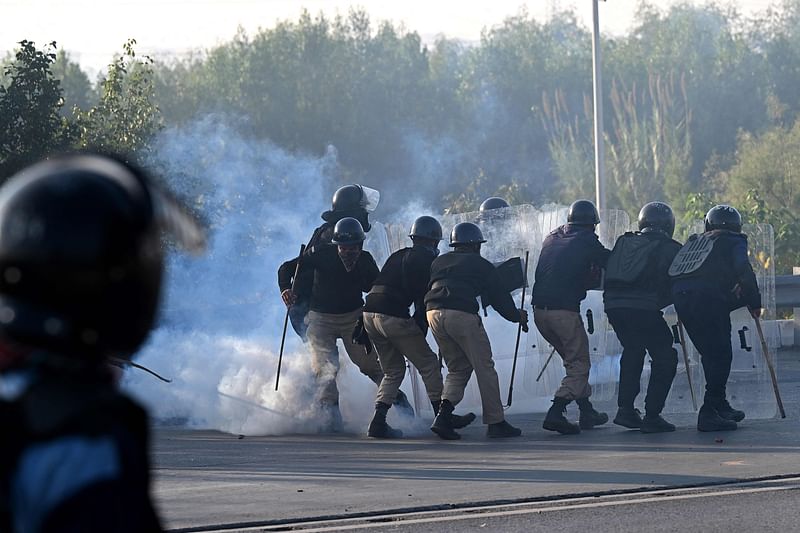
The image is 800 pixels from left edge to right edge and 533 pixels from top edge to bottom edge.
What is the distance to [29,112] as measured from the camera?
1603 cm

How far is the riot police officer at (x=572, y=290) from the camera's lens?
35.7ft

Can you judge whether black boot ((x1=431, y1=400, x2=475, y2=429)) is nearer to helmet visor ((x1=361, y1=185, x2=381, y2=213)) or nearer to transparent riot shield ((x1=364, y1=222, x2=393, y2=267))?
transparent riot shield ((x1=364, y1=222, x2=393, y2=267))

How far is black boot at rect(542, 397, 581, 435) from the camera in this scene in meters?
10.5

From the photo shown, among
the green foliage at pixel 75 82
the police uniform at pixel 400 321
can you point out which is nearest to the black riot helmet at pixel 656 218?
the police uniform at pixel 400 321

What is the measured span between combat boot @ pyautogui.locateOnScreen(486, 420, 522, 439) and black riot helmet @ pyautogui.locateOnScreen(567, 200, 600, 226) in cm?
178

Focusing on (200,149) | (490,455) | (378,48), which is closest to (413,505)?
(490,455)

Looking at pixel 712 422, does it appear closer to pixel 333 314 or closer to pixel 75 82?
pixel 333 314

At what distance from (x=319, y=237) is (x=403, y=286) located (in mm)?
1196

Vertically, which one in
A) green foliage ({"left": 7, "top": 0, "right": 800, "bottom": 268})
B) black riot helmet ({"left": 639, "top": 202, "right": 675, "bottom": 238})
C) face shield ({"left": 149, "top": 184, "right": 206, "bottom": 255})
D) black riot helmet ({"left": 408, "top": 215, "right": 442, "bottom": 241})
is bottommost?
face shield ({"left": 149, "top": 184, "right": 206, "bottom": 255})

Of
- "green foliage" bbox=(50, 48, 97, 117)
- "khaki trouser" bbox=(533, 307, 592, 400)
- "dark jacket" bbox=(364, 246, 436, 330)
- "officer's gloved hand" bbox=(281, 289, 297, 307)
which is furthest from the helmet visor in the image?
"green foliage" bbox=(50, 48, 97, 117)

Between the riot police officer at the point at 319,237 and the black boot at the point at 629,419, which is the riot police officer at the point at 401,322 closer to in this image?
the riot police officer at the point at 319,237

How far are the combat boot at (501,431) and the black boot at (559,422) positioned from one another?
0.27m

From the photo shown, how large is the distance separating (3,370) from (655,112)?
60.0m

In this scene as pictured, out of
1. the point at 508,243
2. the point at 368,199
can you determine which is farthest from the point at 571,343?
the point at 368,199
